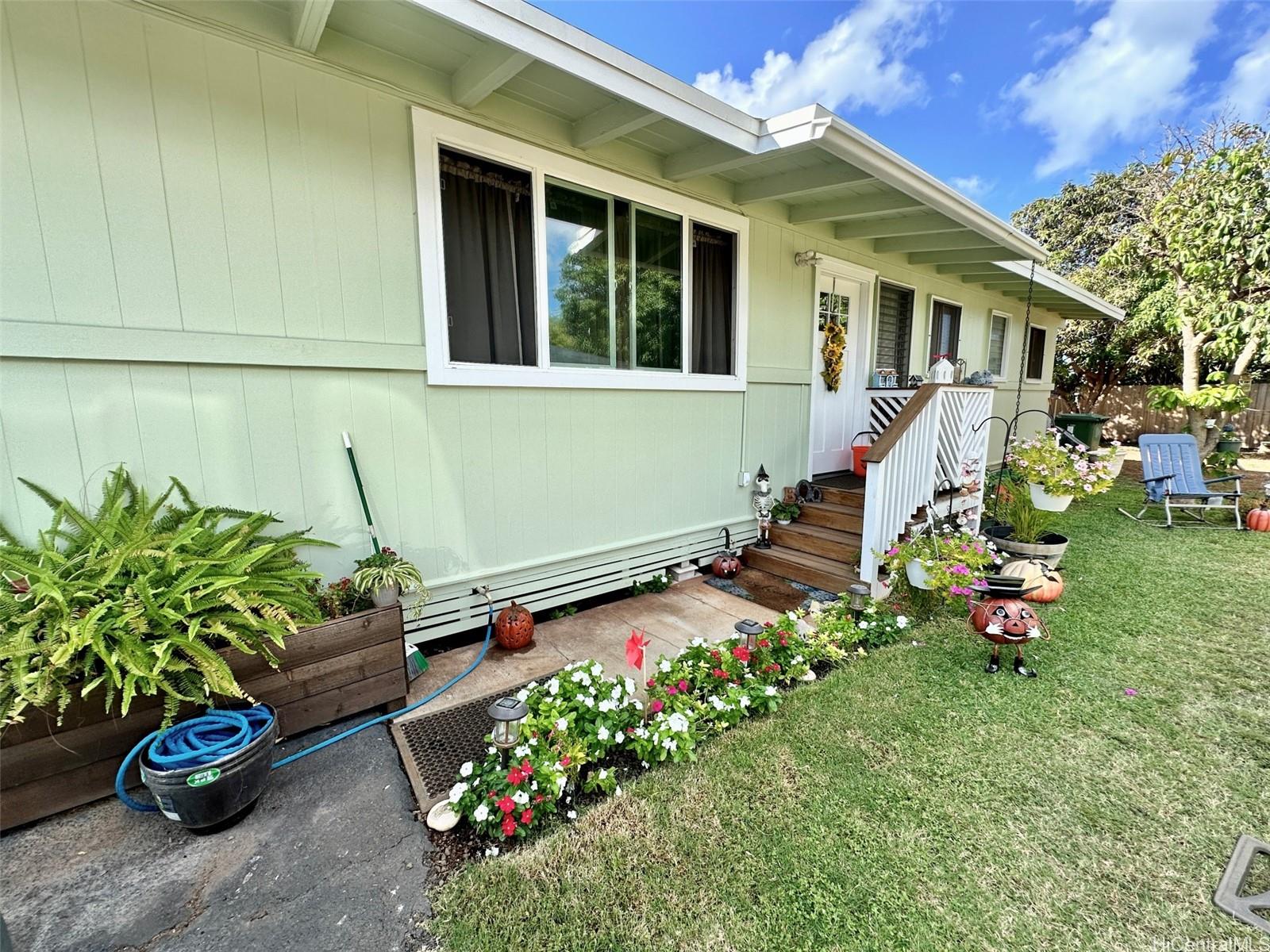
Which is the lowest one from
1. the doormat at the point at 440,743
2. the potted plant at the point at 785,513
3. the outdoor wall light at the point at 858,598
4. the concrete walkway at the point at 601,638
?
the concrete walkway at the point at 601,638

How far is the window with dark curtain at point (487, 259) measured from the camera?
292 centimetres

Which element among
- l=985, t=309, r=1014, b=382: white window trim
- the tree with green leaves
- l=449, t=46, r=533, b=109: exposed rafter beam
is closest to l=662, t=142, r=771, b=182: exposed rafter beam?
l=449, t=46, r=533, b=109: exposed rafter beam

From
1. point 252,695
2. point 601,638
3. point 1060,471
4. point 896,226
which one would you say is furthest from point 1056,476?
point 252,695

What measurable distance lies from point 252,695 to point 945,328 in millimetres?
8246

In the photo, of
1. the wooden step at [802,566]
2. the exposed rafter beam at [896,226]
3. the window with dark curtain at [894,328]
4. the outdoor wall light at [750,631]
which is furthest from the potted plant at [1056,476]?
the outdoor wall light at [750,631]

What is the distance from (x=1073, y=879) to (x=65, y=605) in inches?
131

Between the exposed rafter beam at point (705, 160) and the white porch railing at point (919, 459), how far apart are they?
7.00 feet

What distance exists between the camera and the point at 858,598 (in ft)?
11.1

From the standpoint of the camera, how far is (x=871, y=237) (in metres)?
5.06

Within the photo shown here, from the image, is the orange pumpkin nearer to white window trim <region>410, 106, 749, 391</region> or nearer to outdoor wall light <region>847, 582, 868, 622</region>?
outdoor wall light <region>847, 582, 868, 622</region>

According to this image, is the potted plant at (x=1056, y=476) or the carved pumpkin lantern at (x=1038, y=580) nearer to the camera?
the carved pumpkin lantern at (x=1038, y=580)

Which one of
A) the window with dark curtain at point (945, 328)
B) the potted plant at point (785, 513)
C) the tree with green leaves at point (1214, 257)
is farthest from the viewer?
the tree with green leaves at point (1214, 257)

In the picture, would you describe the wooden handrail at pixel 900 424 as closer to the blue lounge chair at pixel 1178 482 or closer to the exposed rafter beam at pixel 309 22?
the exposed rafter beam at pixel 309 22

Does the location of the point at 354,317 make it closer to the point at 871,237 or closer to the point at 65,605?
the point at 65,605
